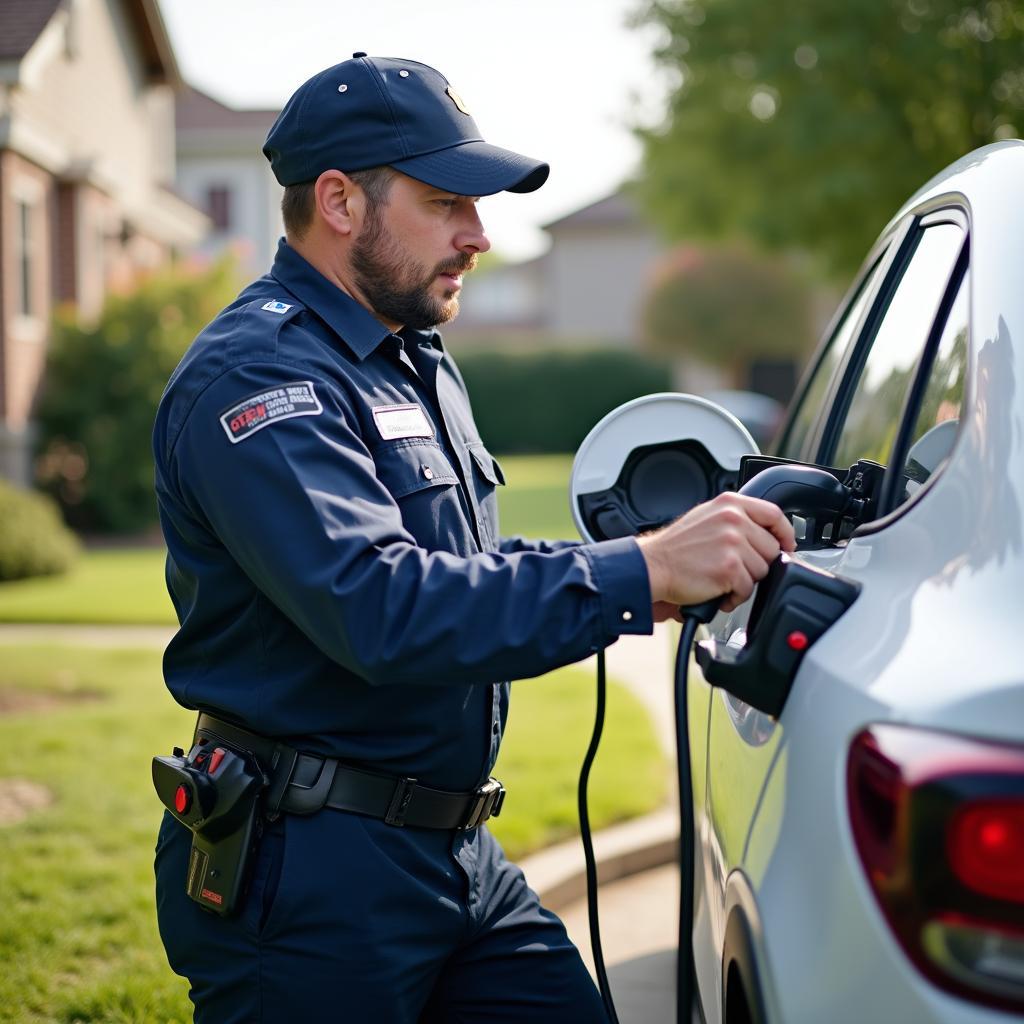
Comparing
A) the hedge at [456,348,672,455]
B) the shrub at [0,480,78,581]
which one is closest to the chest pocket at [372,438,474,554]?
the shrub at [0,480,78,581]

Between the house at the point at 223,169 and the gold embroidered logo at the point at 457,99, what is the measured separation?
124 ft

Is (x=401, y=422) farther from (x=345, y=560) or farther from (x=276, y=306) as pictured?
(x=345, y=560)

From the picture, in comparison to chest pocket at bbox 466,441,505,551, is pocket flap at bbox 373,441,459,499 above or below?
above

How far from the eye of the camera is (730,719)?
2111mm

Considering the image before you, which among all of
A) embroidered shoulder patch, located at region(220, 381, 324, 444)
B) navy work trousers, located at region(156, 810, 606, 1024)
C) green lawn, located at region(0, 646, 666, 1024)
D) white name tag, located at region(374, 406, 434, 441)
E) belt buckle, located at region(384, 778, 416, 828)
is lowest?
green lawn, located at region(0, 646, 666, 1024)

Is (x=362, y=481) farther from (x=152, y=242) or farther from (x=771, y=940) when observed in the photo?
(x=152, y=242)

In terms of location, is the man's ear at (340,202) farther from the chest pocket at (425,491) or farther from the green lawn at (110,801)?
the green lawn at (110,801)

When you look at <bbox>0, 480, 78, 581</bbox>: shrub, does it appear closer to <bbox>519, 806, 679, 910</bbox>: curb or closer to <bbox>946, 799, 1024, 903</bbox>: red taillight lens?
<bbox>519, 806, 679, 910</bbox>: curb

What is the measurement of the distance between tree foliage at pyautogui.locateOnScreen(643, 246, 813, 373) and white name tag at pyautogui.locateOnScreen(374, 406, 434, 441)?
40039 mm

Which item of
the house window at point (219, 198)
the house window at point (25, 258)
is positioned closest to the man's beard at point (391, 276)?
the house window at point (25, 258)

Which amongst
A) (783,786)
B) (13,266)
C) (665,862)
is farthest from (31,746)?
(13,266)

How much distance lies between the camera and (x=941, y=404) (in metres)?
1.91

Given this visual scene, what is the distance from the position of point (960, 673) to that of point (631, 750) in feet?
17.1

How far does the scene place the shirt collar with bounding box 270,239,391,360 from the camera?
91.0 inches
